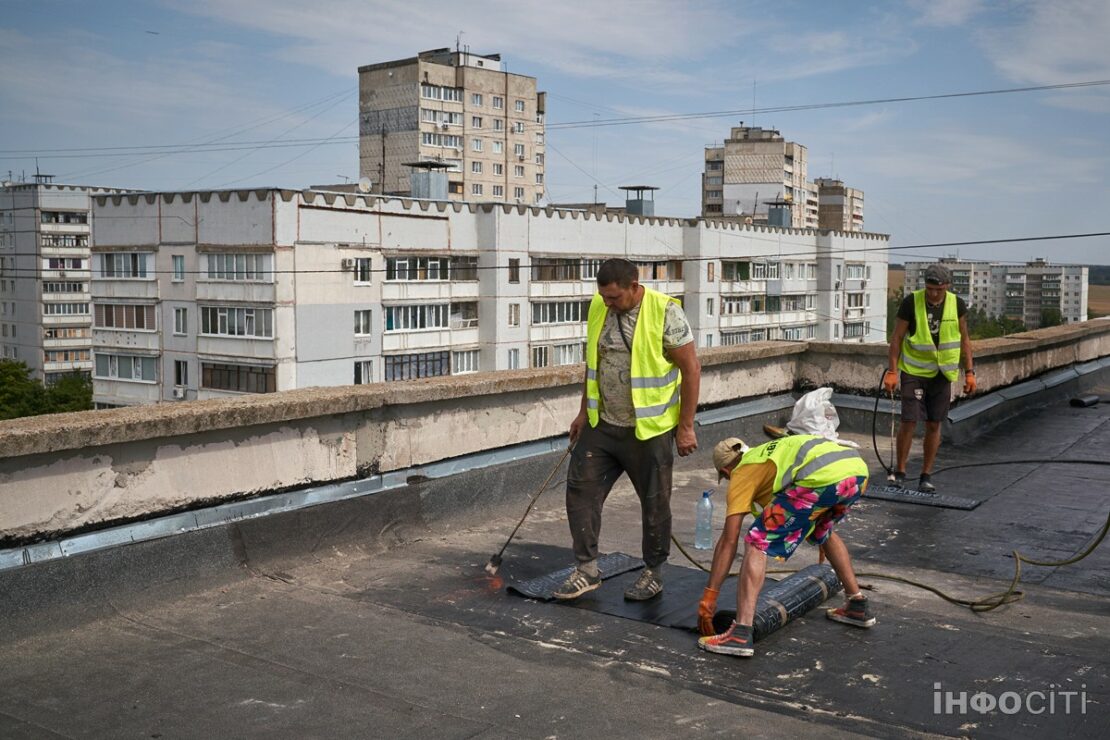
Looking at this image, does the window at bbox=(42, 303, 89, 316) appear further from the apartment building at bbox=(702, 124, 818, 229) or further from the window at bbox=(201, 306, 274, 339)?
→ the apartment building at bbox=(702, 124, 818, 229)

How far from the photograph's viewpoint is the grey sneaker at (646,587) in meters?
5.50

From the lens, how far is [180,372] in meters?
51.3

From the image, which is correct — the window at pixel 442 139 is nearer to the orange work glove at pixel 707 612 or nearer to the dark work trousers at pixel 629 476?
the dark work trousers at pixel 629 476

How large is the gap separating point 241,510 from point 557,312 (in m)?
55.2

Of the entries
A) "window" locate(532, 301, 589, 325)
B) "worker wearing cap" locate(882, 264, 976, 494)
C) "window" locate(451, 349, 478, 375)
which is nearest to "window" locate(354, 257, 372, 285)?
A: "window" locate(451, 349, 478, 375)

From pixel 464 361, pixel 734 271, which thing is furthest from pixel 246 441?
pixel 734 271

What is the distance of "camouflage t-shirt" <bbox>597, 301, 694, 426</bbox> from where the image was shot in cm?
560

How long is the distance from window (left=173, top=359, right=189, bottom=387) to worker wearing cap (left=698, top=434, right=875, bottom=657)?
1935 inches

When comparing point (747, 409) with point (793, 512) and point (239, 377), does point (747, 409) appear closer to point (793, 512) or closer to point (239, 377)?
point (793, 512)

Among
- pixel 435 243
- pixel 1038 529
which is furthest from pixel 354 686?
pixel 435 243

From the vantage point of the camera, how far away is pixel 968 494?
322 inches

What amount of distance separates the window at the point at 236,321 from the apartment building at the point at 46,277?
47943 mm

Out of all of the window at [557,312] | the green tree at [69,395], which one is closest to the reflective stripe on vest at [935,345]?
the window at [557,312]

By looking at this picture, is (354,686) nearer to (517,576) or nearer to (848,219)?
(517,576)
